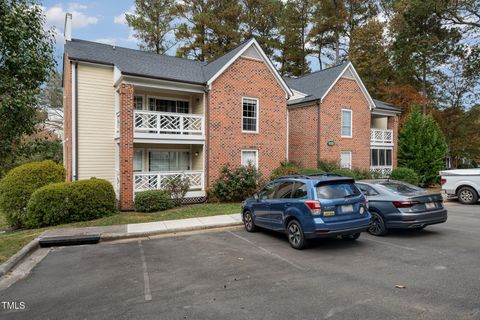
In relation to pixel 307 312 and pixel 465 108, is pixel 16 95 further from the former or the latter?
pixel 465 108

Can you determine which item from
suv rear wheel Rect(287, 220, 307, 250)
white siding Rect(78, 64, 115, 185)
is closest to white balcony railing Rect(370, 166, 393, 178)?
suv rear wheel Rect(287, 220, 307, 250)

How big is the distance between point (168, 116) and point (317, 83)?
38.2 ft

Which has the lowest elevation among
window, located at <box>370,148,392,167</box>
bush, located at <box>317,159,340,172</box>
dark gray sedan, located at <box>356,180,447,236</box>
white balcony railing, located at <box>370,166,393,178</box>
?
dark gray sedan, located at <box>356,180,447,236</box>

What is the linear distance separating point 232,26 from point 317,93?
18.1 m

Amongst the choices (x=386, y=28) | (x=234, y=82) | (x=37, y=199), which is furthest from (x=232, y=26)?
(x=37, y=199)

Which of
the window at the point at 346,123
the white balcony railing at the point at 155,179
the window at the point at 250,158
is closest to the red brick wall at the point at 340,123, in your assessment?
the window at the point at 346,123

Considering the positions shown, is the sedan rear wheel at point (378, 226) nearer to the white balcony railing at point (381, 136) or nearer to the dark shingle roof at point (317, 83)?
the dark shingle roof at point (317, 83)

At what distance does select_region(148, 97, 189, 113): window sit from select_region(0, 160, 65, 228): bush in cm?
600

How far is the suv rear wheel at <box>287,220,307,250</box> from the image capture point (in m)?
7.04

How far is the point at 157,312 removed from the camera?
422 cm

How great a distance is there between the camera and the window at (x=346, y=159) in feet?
67.6

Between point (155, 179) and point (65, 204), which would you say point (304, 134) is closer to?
point (155, 179)

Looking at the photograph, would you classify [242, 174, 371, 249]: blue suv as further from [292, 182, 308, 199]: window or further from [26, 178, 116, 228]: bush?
[26, 178, 116, 228]: bush

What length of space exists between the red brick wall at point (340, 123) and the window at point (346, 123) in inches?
10.1
